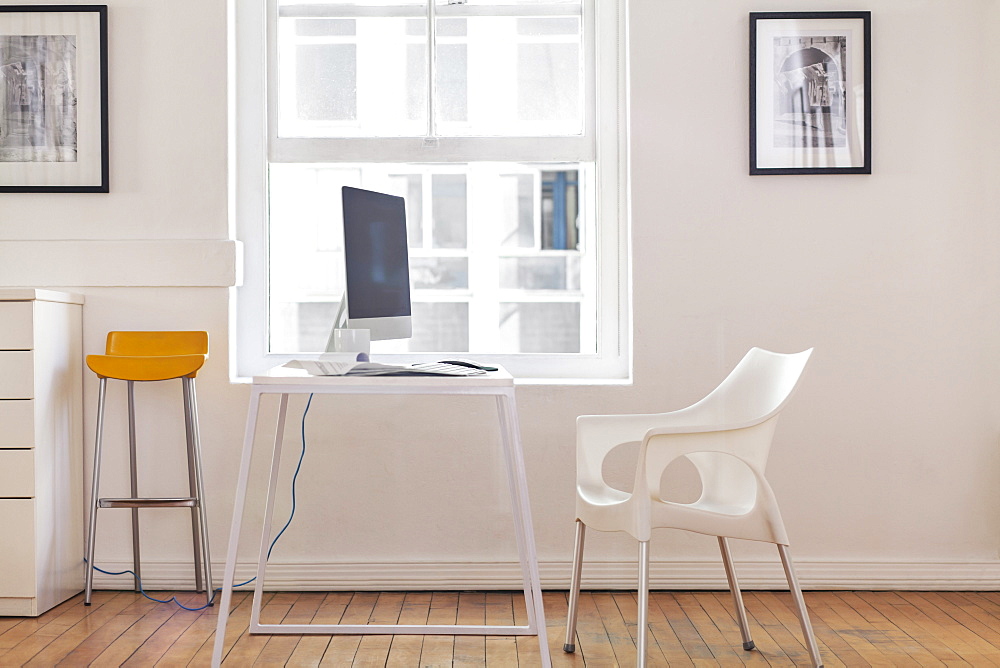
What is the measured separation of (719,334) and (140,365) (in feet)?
5.86

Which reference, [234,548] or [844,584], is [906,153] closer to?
[844,584]

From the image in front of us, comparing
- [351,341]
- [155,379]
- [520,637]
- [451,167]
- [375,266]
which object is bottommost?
[520,637]

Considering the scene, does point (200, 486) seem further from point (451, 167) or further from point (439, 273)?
point (451, 167)

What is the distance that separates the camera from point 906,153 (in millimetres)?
2867

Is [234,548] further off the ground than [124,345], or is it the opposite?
[124,345]

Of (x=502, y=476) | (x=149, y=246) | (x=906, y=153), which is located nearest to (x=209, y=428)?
(x=149, y=246)

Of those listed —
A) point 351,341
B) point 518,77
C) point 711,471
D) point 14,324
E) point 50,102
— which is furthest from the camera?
point 518,77

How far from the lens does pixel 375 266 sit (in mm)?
2377

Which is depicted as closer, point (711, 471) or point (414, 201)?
point (711, 471)

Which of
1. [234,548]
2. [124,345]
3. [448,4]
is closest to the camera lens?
[234,548]

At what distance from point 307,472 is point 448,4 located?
1.63 m

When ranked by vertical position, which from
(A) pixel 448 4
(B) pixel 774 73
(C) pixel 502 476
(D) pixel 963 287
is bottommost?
(C) pixel 502 476

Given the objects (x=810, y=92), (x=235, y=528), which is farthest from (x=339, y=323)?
(x=810, y=92)

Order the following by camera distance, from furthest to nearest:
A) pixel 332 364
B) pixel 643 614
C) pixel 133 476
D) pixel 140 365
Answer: pixel 133 476, pixel 140 365, pixel 332 364, pixel 643 614
